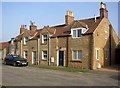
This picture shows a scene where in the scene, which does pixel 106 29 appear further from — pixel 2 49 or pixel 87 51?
pixel 2 49

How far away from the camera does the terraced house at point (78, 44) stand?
26.5m

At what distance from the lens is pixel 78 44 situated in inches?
1087

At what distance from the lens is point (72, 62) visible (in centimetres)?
2823

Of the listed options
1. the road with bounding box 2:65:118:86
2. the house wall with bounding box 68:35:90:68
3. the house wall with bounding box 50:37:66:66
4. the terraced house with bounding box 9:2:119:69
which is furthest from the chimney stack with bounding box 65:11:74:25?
the road with bounding box 2:65:118:86

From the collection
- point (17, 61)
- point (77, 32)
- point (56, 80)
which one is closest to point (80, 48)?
point (77, 32)

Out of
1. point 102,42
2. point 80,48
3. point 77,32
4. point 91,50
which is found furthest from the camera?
point 102,42

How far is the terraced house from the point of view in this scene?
26.5m

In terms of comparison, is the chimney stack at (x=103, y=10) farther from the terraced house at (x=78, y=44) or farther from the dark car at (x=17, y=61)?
the dark car at (x=17, y=61)

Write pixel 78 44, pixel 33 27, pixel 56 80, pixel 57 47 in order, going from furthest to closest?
pixel 33 27 → pixel 57 47 → pixel 78 44 → pixel 56 80

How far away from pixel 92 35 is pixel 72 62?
4992 mm

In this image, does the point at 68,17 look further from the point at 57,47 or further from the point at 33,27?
the point at 33,27

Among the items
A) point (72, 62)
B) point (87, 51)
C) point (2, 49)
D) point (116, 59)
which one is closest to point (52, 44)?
point (72, 62)

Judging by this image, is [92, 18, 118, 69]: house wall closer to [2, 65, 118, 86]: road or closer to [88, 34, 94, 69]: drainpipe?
[88, 34, 94, 69]: drainpipe

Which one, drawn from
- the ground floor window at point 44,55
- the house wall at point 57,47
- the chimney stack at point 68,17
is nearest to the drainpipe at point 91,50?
the house wall at point 57,47
